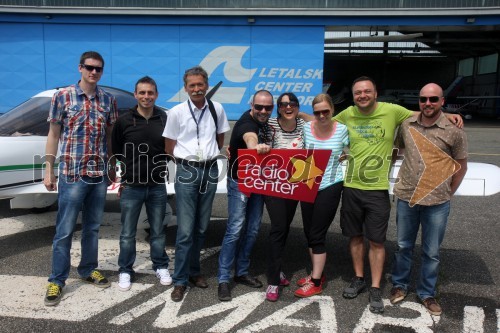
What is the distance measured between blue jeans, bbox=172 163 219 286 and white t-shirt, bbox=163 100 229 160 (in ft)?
0.40

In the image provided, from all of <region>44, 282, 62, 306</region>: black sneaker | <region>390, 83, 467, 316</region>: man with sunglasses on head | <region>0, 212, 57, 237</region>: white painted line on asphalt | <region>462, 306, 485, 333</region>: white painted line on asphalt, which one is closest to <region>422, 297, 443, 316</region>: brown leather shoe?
<region>390, 83, 467, 316</region>: man with sunglasses on head

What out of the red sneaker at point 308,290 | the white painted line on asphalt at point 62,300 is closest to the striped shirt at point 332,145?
the red sneaker at point 308,290

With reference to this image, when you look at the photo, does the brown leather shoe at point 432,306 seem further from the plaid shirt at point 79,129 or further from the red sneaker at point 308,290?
the plaid shirt at point 79,129

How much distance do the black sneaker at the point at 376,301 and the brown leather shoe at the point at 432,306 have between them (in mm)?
356

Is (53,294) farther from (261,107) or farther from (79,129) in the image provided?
(261,107)

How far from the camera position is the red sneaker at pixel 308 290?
3.62 meters

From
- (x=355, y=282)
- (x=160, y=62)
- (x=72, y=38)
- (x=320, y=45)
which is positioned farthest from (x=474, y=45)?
(x=355, y=282)

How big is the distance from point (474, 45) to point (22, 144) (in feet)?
110

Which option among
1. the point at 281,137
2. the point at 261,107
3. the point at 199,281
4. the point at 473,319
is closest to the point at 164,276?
the point at 199,281

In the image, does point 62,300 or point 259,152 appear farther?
point 62,300

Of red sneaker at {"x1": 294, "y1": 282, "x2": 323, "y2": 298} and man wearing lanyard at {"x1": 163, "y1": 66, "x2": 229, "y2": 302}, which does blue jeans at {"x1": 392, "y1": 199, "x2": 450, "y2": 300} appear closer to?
red sneaker at {"x1": 294, "y1": 282, "x2": 323, "y2": 298}

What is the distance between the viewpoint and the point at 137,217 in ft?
12.2

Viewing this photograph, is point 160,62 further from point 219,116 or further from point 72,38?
point 219,116

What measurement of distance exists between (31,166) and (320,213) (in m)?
3.25
